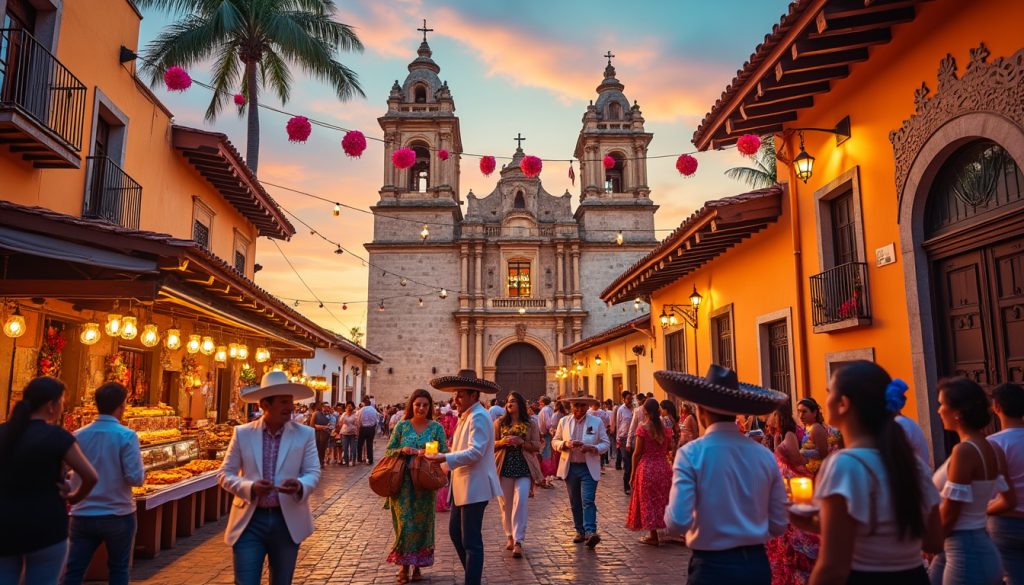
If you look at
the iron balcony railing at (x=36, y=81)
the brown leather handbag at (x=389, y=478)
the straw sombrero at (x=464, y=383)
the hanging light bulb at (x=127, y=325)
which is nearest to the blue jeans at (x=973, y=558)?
the straw sombrero at (x=464, y=383)

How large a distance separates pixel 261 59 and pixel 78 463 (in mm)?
17646

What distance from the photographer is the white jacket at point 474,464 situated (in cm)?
596

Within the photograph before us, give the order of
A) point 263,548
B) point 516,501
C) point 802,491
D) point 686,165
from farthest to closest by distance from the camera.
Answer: point 686,165, point 516,501, point 263,548, point 802,491

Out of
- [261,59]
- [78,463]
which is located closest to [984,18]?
[78,463]

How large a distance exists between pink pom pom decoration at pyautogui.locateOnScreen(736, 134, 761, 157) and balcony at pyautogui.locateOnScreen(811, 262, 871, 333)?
2.63 meters

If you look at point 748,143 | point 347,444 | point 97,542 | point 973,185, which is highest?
point 748,143

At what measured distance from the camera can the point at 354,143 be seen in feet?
46.6

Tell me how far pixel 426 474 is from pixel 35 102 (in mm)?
6817

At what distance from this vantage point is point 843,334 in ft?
27.8

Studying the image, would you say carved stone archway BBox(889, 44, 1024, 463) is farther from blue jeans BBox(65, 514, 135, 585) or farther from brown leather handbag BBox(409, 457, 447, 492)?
blue jeans BBox(65, 514, 135, 585)

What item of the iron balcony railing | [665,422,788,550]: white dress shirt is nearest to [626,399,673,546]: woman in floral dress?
[665,422,788,550]: white dress shirt

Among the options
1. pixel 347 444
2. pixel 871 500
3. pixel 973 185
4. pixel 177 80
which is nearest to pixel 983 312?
pixel 973 185

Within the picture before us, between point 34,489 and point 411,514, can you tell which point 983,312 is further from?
point 34,489

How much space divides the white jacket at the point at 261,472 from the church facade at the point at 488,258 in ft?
99.5
